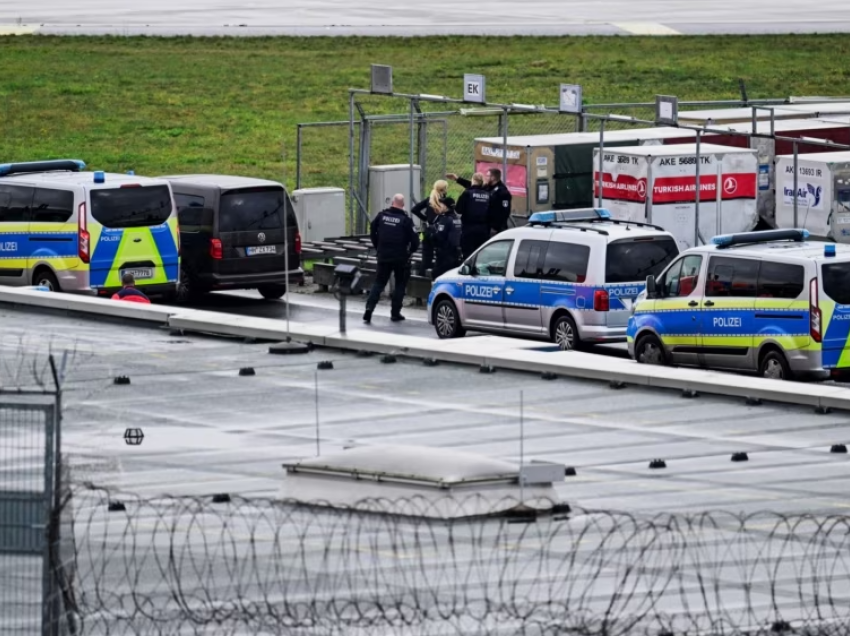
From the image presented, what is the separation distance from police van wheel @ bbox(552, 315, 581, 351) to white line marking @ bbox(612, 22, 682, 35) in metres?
46.0

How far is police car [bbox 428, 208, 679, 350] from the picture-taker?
24.8 meters

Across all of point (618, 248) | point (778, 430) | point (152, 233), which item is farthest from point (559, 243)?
point (778, 430)

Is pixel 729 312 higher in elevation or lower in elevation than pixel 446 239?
lower

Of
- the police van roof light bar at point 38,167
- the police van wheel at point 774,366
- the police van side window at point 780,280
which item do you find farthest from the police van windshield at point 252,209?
the police van wheel at point 774,366

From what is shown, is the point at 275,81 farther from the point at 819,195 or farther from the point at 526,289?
the point at 526,289

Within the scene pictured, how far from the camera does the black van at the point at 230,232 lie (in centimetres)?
2909

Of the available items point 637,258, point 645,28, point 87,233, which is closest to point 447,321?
point 637,258

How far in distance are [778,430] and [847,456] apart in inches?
43.6

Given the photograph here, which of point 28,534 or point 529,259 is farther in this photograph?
point 529,259

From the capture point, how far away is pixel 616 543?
1119 centimetres

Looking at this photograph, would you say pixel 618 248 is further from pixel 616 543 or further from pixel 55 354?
pixel 616 543

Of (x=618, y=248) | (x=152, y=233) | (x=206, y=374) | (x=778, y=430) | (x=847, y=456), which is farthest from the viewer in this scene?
(x=152, y=233)

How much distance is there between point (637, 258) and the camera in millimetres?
25000

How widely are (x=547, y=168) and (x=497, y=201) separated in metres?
2.43
